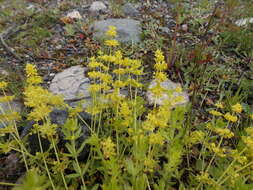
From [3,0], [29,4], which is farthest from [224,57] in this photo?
[3,0]

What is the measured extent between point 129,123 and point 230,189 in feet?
2.87

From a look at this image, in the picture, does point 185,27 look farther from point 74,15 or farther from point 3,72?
point 3,72

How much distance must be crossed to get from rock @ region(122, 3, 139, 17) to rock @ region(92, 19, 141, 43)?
0.49m

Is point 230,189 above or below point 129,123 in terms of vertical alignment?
below

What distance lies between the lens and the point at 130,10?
564cm

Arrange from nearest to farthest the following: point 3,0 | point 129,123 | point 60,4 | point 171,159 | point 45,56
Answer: point 171,159 → point 129,123 → point 45,56 → point 60,4 → point 3,0

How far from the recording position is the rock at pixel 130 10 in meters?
5.50

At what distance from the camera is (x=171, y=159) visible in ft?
6.14

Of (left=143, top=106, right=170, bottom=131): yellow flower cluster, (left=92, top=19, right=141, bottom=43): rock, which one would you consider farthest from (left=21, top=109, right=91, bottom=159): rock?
(left=92, top=19, right=141, bottom=43): rock

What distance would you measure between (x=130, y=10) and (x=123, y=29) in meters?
1.20

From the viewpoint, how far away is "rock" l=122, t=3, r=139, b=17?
5500 millimetres

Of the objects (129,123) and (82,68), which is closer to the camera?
(129,123)

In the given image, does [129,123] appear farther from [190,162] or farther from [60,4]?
Result: [60,4]

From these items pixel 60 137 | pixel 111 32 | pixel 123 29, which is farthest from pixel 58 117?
pixel 123 29
